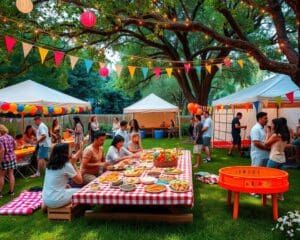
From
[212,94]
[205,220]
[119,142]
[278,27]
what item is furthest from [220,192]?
[212,94]

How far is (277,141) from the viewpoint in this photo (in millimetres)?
5719

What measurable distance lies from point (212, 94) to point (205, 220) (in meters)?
35.0

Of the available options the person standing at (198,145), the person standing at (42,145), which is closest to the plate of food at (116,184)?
the person standing at (42,145)

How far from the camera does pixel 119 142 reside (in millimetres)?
6918

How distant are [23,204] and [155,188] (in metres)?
2.81

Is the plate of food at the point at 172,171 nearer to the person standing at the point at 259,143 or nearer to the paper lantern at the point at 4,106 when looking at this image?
the person standing at the point at 259,143

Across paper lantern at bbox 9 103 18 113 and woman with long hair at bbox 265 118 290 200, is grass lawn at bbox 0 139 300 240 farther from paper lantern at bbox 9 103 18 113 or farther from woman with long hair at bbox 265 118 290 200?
paper lantern at bbox 9 103 18 113

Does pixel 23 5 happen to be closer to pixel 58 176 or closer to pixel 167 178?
pixel 58 176

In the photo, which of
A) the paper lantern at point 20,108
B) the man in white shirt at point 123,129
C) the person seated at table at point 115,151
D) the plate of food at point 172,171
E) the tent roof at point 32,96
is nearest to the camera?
the plate of food at point 172,171

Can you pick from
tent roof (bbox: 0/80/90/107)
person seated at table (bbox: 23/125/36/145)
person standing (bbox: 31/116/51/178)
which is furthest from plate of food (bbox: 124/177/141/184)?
person seated at table (bbox: 23/125/36/145)

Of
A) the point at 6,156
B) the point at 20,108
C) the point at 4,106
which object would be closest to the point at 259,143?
the point at 6,156

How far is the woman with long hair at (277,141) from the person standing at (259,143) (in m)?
0.17

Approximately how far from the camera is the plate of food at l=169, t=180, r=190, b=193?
4516mm

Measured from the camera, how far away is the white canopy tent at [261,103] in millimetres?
10078
